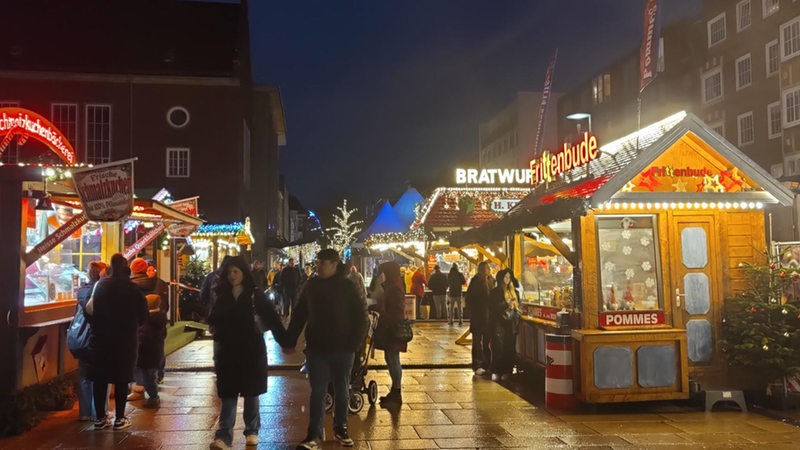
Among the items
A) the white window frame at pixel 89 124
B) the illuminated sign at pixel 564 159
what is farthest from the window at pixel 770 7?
the white window frame at pixel 89 124

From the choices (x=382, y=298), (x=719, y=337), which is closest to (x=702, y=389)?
(x=719, y=337)

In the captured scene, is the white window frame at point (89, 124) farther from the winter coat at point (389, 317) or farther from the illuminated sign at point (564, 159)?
the winter coat at point (389, 317)

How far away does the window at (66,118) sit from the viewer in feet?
104

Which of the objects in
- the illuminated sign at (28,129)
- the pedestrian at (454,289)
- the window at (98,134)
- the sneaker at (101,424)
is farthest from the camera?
the window at (98,134)

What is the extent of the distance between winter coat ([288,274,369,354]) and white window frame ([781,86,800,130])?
30668 millimetres

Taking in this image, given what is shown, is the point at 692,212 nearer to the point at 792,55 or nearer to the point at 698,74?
the point at 792,55

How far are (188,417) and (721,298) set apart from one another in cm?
698

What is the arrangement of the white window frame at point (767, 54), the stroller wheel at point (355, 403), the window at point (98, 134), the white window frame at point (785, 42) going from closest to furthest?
the stroller wheel at point (355, 403) → the white window frame at point (785, 42) → the window at point (98, 134) → the white window frame at point (767, 54)

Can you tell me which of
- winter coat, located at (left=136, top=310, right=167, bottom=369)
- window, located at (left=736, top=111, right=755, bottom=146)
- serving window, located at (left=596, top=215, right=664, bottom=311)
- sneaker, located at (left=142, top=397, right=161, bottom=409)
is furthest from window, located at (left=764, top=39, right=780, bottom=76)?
sneaker, located at (left=142, top=397, right=161, bottom=409)

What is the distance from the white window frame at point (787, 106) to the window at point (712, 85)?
649cm

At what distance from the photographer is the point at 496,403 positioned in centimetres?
918

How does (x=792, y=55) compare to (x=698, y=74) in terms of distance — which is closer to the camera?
(x=792, y=55)

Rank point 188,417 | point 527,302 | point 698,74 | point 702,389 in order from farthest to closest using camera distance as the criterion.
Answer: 1. point 698,74
2. point 527,302
3. point 702,389
4. point 188,417

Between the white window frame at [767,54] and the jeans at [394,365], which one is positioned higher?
the white window frame at [767,54]
